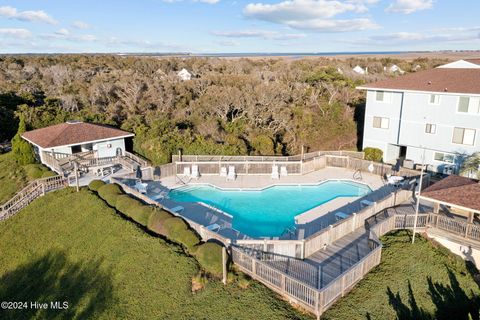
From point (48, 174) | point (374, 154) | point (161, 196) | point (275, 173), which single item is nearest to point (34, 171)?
point (48, 174)

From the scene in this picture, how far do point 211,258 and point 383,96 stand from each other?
63.3 ft

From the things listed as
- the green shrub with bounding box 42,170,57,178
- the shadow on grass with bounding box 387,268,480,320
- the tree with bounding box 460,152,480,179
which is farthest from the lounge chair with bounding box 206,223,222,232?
the tree with bounding box 460,152,480,179

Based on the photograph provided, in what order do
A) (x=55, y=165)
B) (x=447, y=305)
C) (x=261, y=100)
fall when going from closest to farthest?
(x=447, y=305), (x=55, y=165), (x=261, y=100)

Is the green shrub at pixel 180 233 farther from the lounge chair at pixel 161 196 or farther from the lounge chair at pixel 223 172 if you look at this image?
the lounge chair at pixel 223 172

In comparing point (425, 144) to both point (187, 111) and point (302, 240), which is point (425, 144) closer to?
point (302, 240)

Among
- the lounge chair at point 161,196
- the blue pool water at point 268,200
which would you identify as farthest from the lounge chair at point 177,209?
the blue pool water at point 268,200

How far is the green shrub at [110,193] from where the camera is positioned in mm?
17500

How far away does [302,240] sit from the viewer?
41.6ft

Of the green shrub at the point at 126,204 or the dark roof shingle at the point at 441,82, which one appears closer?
the green shrub at the point at 126,204

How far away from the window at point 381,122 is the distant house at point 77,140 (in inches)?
720

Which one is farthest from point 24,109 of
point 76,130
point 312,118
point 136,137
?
point 312,118

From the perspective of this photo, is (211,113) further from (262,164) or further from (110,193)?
(110,193)

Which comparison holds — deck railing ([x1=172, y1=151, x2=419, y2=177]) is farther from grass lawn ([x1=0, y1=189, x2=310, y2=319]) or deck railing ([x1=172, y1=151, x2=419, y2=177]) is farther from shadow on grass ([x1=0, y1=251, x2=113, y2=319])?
shadow on grass ([x1=0, y1=251, x2=113, y2=319])

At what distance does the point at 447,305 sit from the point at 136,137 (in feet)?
72.3
